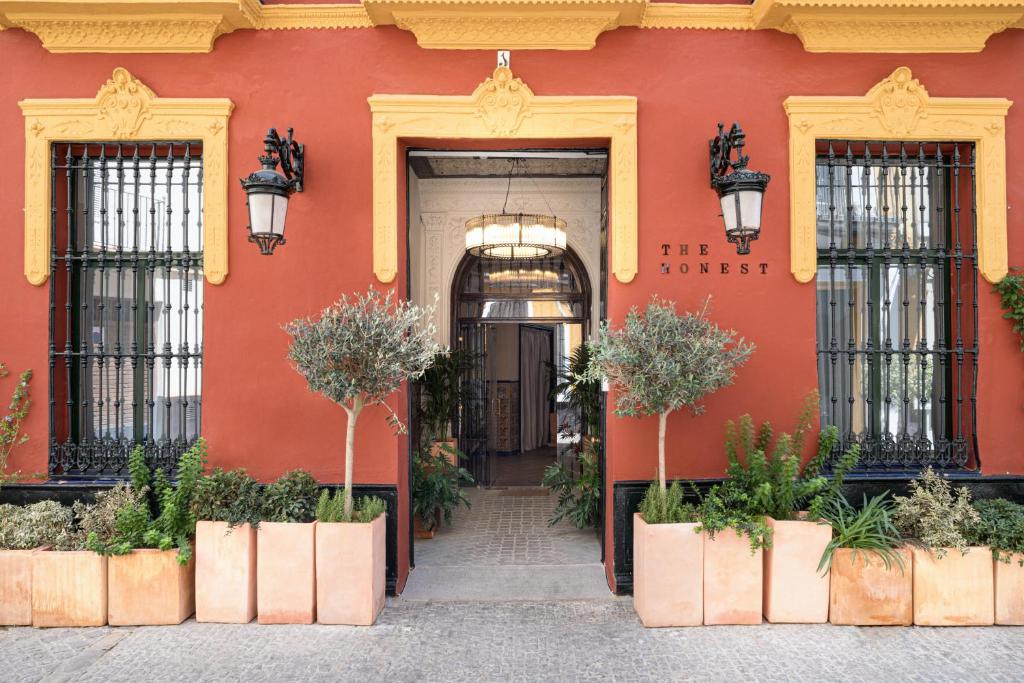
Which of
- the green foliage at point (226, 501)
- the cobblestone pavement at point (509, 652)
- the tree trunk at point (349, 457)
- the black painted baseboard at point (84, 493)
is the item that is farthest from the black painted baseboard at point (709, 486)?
the green foliage at point (226, 501)

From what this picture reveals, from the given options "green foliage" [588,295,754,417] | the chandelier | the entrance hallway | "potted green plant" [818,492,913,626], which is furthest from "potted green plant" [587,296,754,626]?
the chandelier

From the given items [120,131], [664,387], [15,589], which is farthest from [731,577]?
[120,131]

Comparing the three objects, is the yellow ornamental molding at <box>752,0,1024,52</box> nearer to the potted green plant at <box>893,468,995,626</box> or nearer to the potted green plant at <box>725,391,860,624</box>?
the potted green plant at <box>725,391,860,624</box>

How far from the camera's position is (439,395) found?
6.97 m

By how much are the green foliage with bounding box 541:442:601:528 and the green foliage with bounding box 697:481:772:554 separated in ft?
4.90

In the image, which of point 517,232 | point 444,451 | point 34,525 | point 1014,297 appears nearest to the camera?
point 34,525

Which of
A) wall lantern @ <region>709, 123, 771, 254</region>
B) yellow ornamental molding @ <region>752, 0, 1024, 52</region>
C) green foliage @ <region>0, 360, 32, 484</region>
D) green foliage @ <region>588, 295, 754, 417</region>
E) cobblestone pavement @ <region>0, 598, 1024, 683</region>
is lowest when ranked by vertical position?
cobblestone pavement @ <region>0, 598, 1024, 683</region>

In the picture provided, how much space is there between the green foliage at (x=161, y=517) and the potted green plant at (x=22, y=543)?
39 cm

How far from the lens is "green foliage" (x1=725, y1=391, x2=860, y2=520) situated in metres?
4.09

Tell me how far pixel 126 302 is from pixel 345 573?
9.25 feet

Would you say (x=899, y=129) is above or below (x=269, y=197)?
above

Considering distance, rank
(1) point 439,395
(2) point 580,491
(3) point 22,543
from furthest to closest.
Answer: (1) point 439,395, (2) point 580,491, (3) point 22,543

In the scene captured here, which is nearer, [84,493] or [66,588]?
[66,588]

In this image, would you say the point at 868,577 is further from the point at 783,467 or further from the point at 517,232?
the point at 517,232
